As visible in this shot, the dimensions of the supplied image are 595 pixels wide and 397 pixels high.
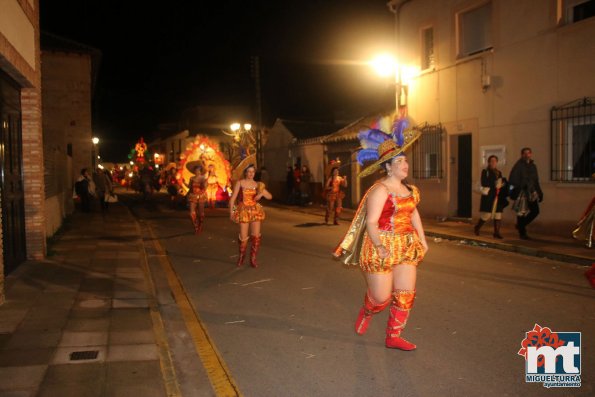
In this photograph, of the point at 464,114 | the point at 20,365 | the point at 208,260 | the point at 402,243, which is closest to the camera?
the point at 20,365

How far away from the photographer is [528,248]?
Result: 35.9 feet

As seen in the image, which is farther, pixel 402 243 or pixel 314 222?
pixel 314 222

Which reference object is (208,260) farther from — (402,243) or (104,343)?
(402,243)

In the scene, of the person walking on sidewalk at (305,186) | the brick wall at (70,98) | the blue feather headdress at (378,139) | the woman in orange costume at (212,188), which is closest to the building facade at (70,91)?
the brick wall at (70,98)

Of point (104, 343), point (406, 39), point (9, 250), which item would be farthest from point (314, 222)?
point (104, 343)

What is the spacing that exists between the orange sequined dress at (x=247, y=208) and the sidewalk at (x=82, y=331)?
177 centimetres

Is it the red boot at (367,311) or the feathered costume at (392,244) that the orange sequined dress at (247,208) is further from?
the feathered costume at (392,244)

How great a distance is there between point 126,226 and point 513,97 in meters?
11.2

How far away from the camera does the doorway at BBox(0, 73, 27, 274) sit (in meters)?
8.35

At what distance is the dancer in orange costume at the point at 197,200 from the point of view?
582 inches

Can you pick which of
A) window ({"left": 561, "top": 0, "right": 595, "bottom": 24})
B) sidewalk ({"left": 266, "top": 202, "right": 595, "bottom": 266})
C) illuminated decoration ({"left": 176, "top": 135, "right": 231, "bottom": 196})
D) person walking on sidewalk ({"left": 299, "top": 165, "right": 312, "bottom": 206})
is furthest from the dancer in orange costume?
person walking on sidewalk ({"left": 299, "top": 165, "right": 312, "bottom": 206})

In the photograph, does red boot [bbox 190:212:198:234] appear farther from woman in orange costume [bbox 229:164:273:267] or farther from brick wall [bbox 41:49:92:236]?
brick wall [bbox 41:49:92:236]

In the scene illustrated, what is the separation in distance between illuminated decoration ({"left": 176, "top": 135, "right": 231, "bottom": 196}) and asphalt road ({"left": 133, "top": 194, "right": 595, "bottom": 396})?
11930mm

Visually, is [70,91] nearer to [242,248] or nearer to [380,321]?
[242,248]
